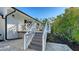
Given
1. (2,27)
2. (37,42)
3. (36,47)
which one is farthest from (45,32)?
(2,27)

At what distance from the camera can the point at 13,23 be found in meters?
4.65

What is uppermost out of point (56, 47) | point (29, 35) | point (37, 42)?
point (29, 35)

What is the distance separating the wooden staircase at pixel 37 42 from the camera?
14.7 feet

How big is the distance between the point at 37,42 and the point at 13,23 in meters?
0.76

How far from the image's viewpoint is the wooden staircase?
4.49 meters

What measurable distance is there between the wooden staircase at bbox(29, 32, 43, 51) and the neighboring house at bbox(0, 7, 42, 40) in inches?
6.1

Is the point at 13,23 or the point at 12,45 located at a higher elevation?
the point at 13,23

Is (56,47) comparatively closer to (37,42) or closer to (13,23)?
(37,42)

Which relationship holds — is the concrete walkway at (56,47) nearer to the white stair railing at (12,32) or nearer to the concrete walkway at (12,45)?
the concrete walkway at (12,45)

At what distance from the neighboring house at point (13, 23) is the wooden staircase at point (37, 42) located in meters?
0.15

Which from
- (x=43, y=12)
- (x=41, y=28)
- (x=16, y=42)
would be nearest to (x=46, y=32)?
(x=41, y=28)

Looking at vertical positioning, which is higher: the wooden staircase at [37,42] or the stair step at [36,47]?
the wooden staircase at [37,42]

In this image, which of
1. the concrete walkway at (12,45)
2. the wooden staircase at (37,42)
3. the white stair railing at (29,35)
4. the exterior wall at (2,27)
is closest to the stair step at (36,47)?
the wooden staircase at (37,42)
